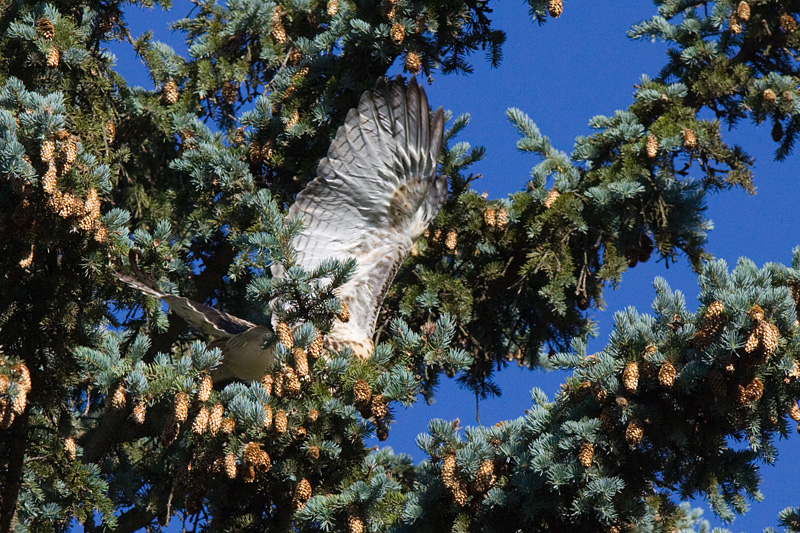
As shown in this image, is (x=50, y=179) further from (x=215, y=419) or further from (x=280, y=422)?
(x=280, y=422)

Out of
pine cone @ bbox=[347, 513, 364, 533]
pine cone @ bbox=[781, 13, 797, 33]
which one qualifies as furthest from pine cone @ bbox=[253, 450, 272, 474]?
pine cone @ bbox=[781, 13, 797, 33]

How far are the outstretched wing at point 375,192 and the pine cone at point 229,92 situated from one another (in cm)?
80

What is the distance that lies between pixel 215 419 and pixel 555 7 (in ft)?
9.02

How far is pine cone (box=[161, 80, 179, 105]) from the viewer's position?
6.05 metres

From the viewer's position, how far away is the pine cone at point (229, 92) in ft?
20.5

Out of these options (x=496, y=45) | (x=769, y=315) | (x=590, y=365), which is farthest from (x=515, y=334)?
(x=769, y=315)

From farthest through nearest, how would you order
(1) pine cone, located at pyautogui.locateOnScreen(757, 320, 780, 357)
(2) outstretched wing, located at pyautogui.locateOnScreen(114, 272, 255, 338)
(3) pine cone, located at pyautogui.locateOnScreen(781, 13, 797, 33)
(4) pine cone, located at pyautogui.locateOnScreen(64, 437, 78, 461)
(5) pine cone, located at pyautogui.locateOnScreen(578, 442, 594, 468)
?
1. (3) pine cone, located at pyautogui.locateOnScreen(781, 13, 797, 33)
2. (2) outstretched wing, located at pyautogui.locateOnScreen(114, 272, 255, 338)
3. (4) pine cone, located at pyautogui.locateOnScreen(64, 437, 78, 461)
4. (5) pine cone, located at pyautogui.locateOnScreen(578, 442, 594, 468)
5. (1) pine cone, located at pyautogui.locateOnScreen(757, 320, 780, 357)

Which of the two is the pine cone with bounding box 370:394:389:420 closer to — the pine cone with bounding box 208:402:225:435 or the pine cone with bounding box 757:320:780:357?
the pine cone with bounding box 208:402:225:435

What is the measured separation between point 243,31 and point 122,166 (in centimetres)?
105

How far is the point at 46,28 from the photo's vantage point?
217 inches

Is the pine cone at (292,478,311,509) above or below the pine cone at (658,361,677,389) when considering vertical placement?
below

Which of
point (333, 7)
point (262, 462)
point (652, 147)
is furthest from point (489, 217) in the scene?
point (262, 462)

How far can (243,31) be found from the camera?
6.25 metres

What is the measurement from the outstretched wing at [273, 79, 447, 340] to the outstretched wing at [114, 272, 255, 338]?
2.28ft
